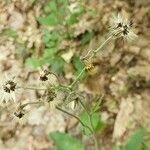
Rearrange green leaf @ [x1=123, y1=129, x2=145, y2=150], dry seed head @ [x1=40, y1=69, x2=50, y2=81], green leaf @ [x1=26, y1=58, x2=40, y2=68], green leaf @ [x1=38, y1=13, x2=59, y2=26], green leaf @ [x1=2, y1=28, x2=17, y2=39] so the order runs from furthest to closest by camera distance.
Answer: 1. green leaf @ [x1=2, y1=28, x2=17, y2=39]
2. green leaf @ [x1=38, y1=13, x2=59, y2=26]
3. green leaf @ [x1=26, y1=58, x2=40, y2=68]
4. green leaf @ [x1=123, y1=129, x2=145, y2=150]
5. dry seed head @ [x1=40, y1=69, x2=50, y2=81]

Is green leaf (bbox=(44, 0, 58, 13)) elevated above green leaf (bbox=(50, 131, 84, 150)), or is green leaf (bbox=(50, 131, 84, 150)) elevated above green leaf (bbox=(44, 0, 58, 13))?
green leaf (bbox=(44, 0, 58, 13))

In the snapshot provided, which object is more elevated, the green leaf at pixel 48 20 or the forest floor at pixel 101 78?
the green leaf at pixel 48 20

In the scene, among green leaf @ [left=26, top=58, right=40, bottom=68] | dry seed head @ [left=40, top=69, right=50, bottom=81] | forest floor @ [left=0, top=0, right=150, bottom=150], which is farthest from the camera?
green leaf @ [left=26, top=58, right=40, bottom=68]

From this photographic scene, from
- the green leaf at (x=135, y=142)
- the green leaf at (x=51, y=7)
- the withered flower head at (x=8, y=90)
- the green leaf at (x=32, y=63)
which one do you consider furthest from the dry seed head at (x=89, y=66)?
the green leaf at (x=51, y=7)

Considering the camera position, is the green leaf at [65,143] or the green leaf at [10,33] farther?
the green leaf at [10,33]

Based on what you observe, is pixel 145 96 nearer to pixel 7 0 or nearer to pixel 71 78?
pixel 71 78

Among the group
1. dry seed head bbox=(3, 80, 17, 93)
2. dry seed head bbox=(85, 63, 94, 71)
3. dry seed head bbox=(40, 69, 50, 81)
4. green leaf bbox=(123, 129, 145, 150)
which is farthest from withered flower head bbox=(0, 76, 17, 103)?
green leaf bbox=(123, 129, 145, 150)

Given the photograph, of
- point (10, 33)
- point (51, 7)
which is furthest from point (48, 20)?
point (10, 33)

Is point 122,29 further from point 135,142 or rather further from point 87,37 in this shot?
point 87,37

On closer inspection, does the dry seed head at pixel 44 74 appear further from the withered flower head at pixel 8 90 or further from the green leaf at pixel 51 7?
the green leaf at pixel 51 7

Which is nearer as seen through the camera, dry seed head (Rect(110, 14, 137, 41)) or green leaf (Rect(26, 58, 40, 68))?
dry seed head (Rect(110, 14, 137, 41))

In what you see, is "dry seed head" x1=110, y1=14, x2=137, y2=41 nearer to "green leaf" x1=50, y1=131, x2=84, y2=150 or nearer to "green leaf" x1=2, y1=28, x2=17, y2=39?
"green leaf" x1=50, y1=131, x2=84, y2=150

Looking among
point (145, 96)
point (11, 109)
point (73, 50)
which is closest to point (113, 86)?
point (145, 96)
